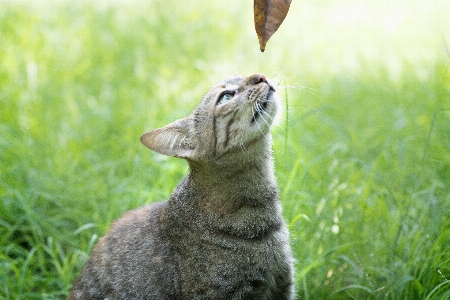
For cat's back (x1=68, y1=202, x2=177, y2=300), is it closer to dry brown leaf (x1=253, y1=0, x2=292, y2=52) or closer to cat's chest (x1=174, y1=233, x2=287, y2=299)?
cat's chest (x1=174, y1=233, x2=287, y2=299)

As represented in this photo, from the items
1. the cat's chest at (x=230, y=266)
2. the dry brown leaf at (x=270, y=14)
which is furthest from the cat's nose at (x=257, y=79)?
the dry brown leaf at (x=270, y=14)

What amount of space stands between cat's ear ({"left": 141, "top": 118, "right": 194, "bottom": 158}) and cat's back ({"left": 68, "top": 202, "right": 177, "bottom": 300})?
390 mm

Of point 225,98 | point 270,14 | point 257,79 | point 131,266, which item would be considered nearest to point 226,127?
point 225,98

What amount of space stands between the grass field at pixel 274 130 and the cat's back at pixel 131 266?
662 mm

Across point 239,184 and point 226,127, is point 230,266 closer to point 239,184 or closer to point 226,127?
point 239,184

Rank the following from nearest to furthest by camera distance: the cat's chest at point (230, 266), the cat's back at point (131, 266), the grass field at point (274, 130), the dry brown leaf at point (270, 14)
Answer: the dry brown leaf at point (270, 14) → the cat's chest at point (230, 266) → the cat's back at point (131, 266) → the grass field at point (274, 130)

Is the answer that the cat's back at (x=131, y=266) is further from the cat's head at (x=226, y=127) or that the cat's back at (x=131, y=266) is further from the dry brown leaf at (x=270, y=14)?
the dry brown leaf at (x=270, y=14)

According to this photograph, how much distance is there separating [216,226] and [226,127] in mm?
517

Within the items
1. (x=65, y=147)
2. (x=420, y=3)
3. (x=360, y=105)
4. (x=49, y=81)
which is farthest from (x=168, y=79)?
(x=420, y=3)

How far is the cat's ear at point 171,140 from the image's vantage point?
3.04m

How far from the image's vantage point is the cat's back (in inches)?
118

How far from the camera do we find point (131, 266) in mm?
3074

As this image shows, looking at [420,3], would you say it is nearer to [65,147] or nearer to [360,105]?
[360,105]

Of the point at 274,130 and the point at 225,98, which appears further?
the point at 274,130
